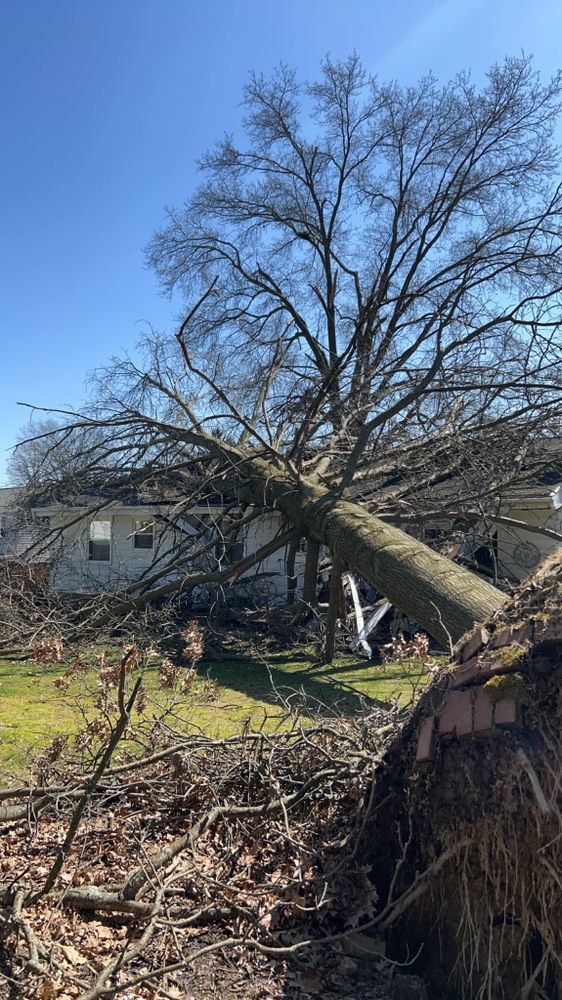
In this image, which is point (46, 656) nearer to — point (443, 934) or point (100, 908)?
point (100, 908)

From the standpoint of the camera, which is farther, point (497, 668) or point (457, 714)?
point (457, 714)

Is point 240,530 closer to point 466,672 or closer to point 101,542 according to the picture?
point 466,672

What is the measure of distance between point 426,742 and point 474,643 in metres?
0.44

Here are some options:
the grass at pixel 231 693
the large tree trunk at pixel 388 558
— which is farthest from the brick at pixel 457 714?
the grass at pixel 231 693

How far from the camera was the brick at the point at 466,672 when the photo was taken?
2.89 metres

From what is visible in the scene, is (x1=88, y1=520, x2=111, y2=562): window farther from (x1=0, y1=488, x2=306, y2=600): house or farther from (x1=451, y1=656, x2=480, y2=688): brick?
(x1=451, y1=656, x2=480, y2=688): brick

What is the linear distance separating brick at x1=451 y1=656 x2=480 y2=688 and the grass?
79.2 inches

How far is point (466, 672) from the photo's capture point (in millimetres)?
2938

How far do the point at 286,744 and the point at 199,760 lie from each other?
48 centimetres

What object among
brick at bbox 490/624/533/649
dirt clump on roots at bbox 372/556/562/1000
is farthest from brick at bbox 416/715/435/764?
brick at bbox 490/624/533/649

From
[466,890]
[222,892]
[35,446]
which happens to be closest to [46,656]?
[222,892]

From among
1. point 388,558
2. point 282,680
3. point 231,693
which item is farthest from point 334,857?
point 282,680

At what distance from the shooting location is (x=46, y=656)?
4293 millimetres

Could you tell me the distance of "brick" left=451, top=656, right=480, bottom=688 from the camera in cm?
289
